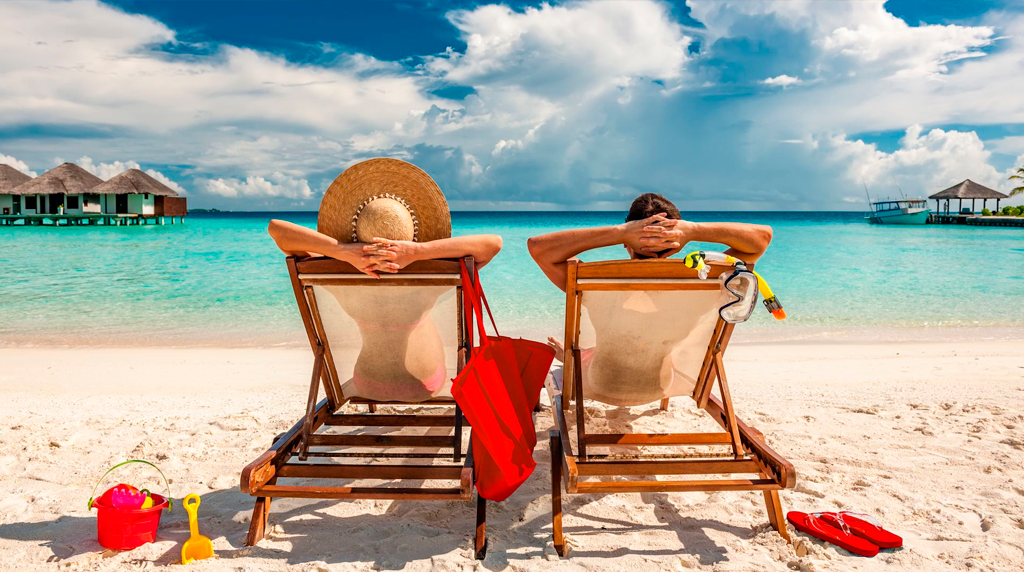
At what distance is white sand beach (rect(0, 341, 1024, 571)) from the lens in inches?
87.1

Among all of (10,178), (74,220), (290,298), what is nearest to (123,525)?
(290,298)

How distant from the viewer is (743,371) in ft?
17.4

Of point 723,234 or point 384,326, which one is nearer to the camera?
point 723,234

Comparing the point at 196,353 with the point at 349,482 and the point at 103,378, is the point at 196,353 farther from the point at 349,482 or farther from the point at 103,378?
the point at 349,482

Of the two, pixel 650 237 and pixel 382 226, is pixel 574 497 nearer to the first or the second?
pixel 650 237

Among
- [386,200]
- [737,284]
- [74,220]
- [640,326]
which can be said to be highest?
[74,220]

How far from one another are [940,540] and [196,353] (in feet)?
21.1

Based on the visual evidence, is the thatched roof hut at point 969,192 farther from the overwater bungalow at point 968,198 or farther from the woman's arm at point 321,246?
the woman's arm at point 321,246

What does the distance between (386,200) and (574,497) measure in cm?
160

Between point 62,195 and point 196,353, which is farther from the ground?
point 62,195

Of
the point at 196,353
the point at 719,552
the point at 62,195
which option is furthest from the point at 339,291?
the point at 62,195

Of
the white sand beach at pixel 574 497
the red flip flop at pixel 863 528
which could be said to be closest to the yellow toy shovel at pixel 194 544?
the white sand beach at pixel 574 497

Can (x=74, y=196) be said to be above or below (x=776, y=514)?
above

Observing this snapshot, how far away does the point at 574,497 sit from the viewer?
2.75 metres
